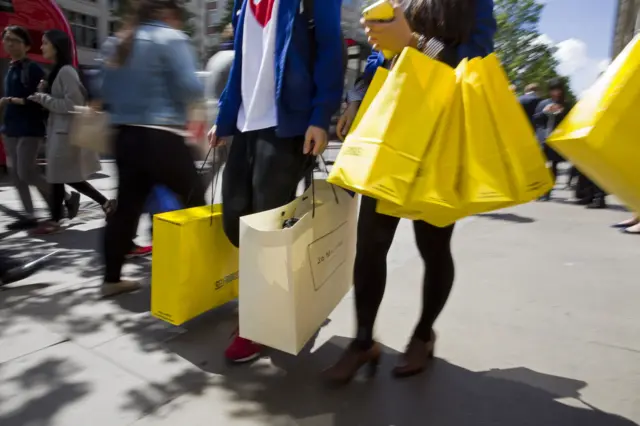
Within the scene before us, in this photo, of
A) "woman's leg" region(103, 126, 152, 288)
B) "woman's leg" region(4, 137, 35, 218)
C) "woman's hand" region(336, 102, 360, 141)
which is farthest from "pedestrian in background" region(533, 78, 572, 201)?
"woman's leg" region(4, 137, 35, 218)

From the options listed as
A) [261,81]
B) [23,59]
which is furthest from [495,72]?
[23,59]

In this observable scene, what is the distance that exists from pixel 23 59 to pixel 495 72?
15.6 ft

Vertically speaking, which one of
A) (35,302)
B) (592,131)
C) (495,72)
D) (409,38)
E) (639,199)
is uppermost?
(409,38)

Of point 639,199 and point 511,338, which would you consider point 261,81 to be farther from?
point 511,338

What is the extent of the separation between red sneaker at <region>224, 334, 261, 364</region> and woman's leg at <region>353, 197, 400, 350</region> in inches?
21.7

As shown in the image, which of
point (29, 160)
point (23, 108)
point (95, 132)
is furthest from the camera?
point (29, 160)

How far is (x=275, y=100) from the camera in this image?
238 cm

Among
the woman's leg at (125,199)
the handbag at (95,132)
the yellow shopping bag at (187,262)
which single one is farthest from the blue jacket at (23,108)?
the yellow shopping bag at (187,262)

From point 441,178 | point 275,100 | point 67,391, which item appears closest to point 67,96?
point 275,100

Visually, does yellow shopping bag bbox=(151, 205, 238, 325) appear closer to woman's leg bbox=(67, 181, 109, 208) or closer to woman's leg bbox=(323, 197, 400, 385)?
woman's leg bbox=(323, 197, 400, 385)

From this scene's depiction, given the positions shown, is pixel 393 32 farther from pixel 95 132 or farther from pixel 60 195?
pixel 60 195

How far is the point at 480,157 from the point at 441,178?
15 centimetres

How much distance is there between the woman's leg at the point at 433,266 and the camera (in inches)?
91.4

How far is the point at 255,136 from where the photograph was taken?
255 cm
